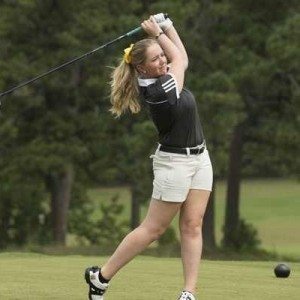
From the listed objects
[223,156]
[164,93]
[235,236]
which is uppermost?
[164,93]

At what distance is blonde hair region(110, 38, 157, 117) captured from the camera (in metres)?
8.66

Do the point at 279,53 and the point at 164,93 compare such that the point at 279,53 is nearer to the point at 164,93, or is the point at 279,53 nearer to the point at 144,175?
the point at 144,175

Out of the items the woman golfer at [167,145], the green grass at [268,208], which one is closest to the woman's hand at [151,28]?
the woman golfer at [167,145]

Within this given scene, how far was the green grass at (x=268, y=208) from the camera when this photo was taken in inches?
1829

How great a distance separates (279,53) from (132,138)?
4.19m

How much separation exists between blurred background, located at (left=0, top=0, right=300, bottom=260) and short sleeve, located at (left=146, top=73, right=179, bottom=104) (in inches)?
802

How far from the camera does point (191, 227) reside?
28.8ft

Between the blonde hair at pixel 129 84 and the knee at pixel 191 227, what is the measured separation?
81 cm

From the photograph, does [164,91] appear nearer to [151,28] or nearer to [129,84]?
[129,84]

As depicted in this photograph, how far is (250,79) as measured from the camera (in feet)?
106

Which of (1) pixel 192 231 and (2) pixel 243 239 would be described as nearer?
(1) pixel 192 231

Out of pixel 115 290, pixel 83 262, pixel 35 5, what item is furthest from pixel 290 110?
pixel 115 290

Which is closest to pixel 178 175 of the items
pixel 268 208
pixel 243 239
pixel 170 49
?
pixel 170 49

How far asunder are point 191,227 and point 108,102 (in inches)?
961
